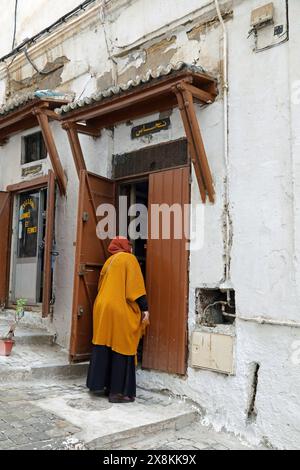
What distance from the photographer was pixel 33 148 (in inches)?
306

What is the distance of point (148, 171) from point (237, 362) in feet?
7.94

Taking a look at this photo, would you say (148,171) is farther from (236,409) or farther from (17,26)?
(17,26)

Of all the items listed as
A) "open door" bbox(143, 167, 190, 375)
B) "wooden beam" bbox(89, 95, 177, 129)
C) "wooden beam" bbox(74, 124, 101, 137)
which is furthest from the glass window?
"open door" bbox(143, 167, 190, 375)

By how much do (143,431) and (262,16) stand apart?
4010mm

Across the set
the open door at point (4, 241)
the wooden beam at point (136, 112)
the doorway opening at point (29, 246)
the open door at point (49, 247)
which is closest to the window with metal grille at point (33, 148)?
the doorway opening at point (29, 246)

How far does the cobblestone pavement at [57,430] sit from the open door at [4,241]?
9.42 ft

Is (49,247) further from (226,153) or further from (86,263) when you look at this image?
(226,153)

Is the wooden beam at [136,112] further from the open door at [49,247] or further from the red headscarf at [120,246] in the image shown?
the red headscarf at [120,246]

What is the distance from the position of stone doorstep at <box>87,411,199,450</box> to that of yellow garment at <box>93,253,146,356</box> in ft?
2.57

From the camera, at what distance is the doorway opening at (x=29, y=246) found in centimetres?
719

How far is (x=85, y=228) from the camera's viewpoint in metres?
5.69

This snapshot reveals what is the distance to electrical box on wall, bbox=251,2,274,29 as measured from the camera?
4680mm
